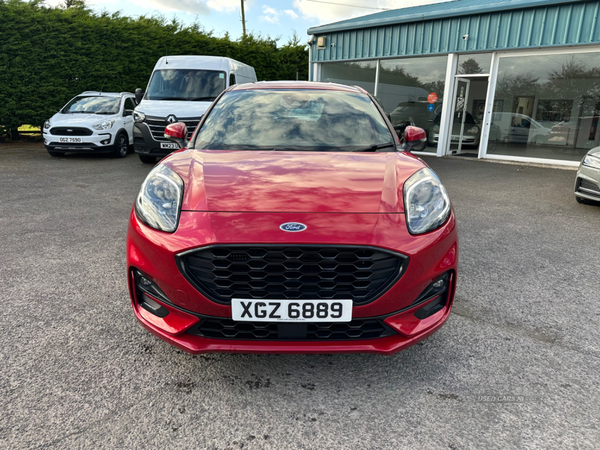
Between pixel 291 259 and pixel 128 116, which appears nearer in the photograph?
pixel 291 259

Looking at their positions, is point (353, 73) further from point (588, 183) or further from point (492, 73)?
point (588, 183)

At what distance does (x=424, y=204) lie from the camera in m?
2.09

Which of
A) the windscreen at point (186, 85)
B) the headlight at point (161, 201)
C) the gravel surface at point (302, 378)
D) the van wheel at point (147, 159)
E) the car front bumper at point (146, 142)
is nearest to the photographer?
the gravel surface at point (302, 378)

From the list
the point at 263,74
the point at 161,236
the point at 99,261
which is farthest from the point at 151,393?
the point at 263,74

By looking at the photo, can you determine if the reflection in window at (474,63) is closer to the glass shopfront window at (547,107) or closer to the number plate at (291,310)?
the glass shopfront window at (547,107)

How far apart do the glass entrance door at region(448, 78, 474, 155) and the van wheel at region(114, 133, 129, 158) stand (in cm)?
859

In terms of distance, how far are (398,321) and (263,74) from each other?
15.6 m

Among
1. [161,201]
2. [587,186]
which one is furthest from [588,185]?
[161,201]

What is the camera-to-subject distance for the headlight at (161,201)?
196 centimetres

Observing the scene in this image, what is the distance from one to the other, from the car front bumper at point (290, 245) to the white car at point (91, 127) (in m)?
8.66

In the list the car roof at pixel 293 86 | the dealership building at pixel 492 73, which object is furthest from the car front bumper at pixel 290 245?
the dealership building at pixel 492 73

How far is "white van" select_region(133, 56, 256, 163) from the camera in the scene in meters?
8.15

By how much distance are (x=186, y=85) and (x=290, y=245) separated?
8.03m

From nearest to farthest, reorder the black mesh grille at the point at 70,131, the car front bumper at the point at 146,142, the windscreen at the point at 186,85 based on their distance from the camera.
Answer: the car front bumper at the point at 146,142
the windscreen at the point at 186,85
the black mesh grille at the point at 70,131
